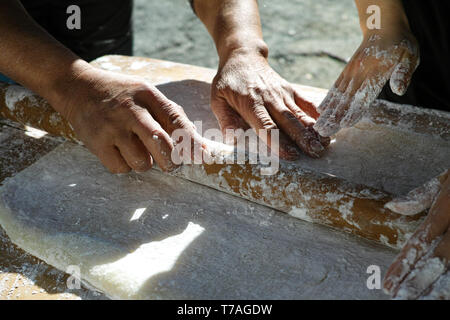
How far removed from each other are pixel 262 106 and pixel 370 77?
1.54 feet

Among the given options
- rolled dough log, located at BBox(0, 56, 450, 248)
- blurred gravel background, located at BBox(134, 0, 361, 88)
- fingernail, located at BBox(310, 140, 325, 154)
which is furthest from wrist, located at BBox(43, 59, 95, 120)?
blurred gravel background, located at BBox(134, 0, 361, 88)

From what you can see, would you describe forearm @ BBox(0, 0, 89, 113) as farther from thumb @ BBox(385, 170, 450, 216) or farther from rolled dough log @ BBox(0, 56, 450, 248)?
thumb @ BBox(385, 170, 450, 216)

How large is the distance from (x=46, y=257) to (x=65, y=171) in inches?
18.4

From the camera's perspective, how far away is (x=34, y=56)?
187cm

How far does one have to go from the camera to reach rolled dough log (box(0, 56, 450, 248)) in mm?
1460

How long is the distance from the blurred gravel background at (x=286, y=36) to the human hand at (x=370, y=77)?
247cm

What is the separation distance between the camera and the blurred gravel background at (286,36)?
177 inches

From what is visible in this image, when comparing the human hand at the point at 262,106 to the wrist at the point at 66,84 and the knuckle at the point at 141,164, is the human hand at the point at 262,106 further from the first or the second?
the wrist at the point at 66,84

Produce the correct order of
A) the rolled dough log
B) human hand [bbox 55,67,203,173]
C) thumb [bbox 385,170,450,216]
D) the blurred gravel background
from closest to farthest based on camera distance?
thumb [bbox 385,170,450,216]
the rolled dough log
human hand [bbox 55,67,203,173]
the blurred gravel background

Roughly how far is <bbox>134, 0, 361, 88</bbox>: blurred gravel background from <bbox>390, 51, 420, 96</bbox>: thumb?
2.48m

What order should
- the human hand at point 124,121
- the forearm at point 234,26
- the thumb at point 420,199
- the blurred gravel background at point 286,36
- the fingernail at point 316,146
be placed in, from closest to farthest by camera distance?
the thumb at point 420,199, the human hand at point 124,121, the fingernail at point 316,146, the forearm at point 234,26, the blurred gravel background at point 286,36

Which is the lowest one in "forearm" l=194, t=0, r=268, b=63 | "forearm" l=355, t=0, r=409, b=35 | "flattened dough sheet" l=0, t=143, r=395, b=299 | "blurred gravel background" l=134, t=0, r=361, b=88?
"blurred gravel background" l=134, t=0, r=361, b=88

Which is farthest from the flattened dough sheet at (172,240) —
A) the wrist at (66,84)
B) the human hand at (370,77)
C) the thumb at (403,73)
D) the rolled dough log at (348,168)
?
the thumb at (403,73)

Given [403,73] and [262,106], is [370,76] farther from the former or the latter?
[262,106]
